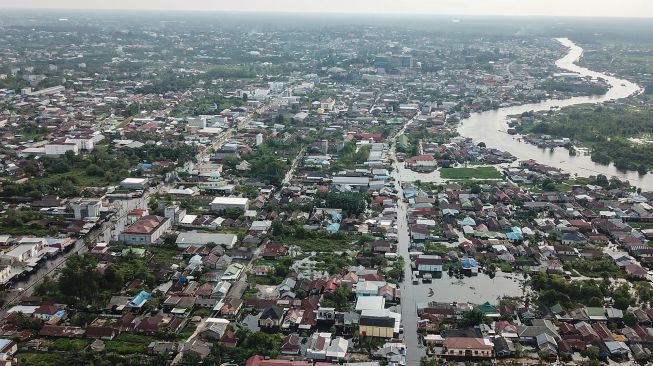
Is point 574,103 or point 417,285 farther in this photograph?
point 574,103

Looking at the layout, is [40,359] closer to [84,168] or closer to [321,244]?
[321,244]

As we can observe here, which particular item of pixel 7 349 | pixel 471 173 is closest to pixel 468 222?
pixel 471 173

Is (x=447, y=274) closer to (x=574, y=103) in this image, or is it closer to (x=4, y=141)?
Answer: (x=4, y=141)

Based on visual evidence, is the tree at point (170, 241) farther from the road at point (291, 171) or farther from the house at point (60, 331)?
the road at point (291, 171)

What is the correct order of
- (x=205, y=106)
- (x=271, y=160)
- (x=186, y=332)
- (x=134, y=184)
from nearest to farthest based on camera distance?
(x=186, y=332), (x=134, y=184), (x=271, y=160), (x=205, y=106)

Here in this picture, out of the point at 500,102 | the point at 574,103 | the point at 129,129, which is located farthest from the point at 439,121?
the point at 129,129

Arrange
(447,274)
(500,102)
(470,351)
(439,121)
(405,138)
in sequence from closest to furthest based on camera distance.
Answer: (470,351)
(447,274)
(405,138)
(439,121)
(500,102)

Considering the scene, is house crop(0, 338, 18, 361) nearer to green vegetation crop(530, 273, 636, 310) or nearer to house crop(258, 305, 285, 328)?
house crop(258, 305, 285, 328)
